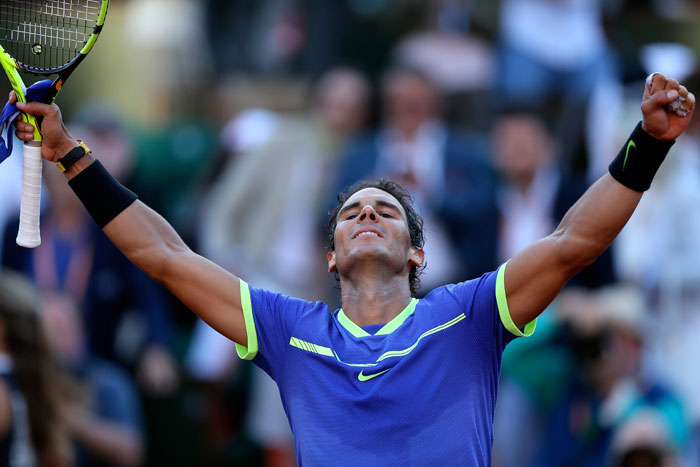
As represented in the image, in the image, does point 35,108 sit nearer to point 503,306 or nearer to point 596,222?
point 503,306

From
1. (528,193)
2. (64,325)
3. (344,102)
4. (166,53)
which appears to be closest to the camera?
(64,325)

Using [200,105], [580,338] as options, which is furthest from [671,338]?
[200,105]

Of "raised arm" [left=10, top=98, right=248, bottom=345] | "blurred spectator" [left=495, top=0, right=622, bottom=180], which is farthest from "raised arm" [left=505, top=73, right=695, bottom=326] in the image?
"blurred spectator" [left=495, top=0, right=622, bottom=180]

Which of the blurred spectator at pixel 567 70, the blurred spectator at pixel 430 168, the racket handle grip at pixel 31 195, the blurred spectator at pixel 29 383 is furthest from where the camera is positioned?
the blurred spectator at pixel 567 70

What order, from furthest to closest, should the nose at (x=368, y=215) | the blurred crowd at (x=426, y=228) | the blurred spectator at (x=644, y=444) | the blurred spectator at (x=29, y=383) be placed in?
the blurred crowd at (x=426, y=228), the blurred spectator at (x=644, y=444), the blurred spectator at (x=29, y=383), the nose at (x=368, y=215)

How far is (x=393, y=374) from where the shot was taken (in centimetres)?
491

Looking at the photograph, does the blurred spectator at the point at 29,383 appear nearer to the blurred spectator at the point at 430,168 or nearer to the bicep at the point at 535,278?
the blurred spectator at the point at 430,168

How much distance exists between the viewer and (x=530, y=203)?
9.30 meters

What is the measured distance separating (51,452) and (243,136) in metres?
3.55

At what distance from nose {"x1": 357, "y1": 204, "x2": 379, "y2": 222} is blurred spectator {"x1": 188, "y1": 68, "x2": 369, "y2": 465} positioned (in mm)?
3864

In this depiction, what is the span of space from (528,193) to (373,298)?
13.8 ft

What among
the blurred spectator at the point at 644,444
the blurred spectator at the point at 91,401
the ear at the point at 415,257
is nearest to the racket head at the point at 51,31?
the ear at the point at 415,257

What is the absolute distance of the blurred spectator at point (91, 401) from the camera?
8406 mm

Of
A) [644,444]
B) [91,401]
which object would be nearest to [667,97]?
[644,444]
